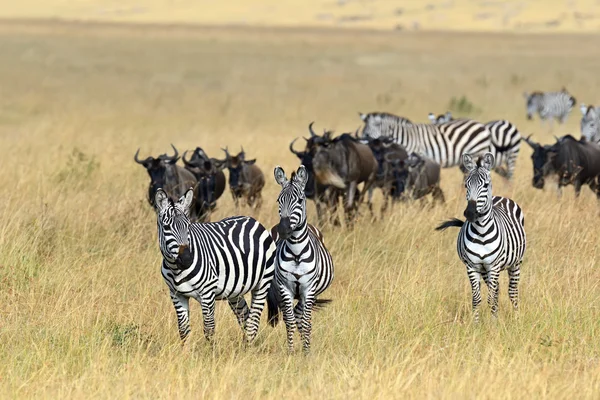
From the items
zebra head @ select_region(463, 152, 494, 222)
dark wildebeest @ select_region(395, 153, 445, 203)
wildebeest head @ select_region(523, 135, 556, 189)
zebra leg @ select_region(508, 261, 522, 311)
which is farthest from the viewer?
wildebeest head @ select_region(523, 135, 556, 189)

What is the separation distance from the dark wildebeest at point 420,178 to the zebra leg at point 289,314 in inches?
250

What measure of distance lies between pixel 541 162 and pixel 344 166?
10.3ft

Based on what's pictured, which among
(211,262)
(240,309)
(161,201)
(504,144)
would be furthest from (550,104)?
(161,201)

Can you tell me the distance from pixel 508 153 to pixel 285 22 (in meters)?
87.0

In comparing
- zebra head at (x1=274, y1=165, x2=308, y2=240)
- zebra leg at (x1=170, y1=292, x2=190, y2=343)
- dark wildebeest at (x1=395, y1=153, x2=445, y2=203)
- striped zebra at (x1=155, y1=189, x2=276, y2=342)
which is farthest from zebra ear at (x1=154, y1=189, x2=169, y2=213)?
dark wildebeest at (x1=395, y1=153, x2=445, y2=203)

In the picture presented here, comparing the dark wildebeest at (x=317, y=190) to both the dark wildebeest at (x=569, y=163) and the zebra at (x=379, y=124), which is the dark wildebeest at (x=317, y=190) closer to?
the dark wildebeest at (x=569, y=163)

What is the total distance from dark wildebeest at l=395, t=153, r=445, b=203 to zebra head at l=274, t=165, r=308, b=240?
21.2ft

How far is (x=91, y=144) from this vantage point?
62.4 ft

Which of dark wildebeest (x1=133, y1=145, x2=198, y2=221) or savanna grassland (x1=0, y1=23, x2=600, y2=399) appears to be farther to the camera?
dark wildebeest (x1=133, y1=145, x2=198, y2=221)

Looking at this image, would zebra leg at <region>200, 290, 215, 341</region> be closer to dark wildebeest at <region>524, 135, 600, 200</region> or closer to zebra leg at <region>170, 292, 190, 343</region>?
zebra leg at <region>170, 292, 190, 343</region>

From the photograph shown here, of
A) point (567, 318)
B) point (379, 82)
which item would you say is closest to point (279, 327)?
point (567, 318)

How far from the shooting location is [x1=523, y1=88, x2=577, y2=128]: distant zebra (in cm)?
3031

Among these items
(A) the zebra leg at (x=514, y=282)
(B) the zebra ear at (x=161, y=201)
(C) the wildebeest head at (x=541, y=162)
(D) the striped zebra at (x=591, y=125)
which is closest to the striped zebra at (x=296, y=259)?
(B) the zebra ear at (x=161, y=201)

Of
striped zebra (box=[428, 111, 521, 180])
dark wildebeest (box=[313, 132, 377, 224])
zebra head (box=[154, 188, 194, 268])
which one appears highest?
striped zebra (box=[428, 111, 521, 180])
